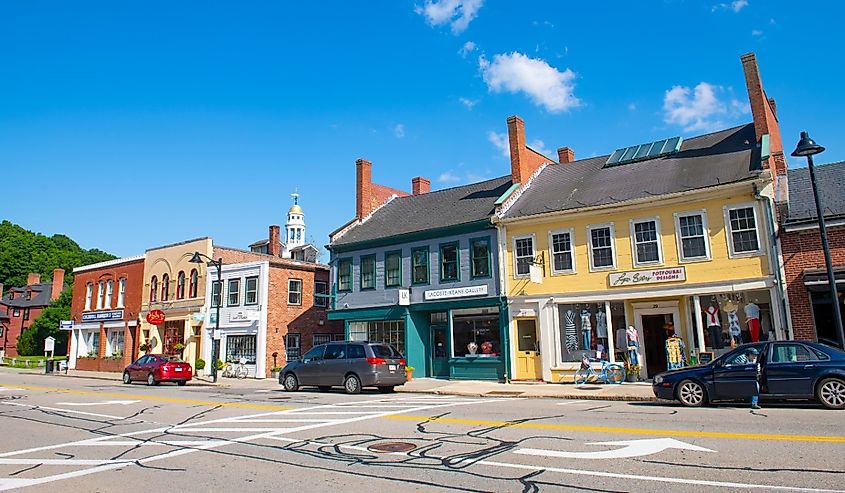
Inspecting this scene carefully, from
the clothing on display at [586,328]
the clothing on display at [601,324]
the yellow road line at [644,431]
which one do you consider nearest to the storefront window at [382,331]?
the clothing on display at [586,328]

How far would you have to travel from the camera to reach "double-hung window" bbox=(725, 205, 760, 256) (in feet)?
62.3

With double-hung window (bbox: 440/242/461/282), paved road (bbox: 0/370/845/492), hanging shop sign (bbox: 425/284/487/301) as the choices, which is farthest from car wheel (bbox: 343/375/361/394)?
double-hung window (bbox: 440/242/461/282)

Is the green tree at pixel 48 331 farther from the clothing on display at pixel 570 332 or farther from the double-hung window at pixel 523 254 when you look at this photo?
the clothing on display at pixel 570 332

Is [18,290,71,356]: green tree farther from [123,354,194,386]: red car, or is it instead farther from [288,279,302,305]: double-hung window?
[288,279,302,305]: double-hung window

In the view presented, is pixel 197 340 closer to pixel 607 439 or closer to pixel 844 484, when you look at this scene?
Result: pixel 607 439

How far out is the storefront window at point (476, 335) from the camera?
24.2 metres

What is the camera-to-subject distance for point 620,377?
20.6m

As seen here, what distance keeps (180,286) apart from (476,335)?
20235 mm

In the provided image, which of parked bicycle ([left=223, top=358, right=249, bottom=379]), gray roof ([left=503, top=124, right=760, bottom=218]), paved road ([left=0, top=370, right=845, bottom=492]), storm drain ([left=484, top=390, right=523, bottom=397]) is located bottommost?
paved road ([left=0, top=370, right=845, bottom=492])

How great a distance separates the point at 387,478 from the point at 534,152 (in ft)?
72.9

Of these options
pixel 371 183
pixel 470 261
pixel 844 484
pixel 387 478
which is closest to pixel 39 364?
pixel 371 183

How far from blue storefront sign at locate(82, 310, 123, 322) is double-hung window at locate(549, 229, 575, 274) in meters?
30.0

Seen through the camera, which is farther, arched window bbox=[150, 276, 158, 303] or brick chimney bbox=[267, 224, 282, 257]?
brick chimney bbox=[267, 224, 282, 257]

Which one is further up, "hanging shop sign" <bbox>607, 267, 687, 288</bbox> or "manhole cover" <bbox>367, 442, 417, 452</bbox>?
"hanging shop sign" <bbox>607, 267, 687, 288</bbox>
